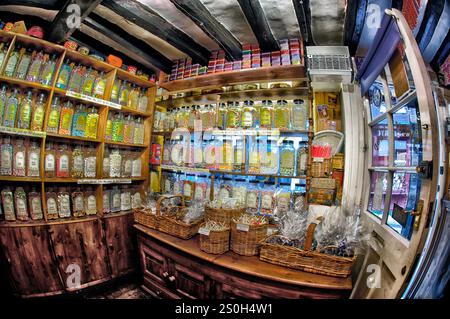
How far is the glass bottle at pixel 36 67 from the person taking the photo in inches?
77.9

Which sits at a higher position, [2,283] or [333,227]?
[333,227]

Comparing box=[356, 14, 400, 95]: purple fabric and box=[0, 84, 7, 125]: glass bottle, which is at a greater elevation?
box=[356, 14, 400, 95]: purple fabric

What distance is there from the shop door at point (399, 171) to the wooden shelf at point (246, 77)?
71 cm

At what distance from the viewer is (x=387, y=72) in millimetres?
1546

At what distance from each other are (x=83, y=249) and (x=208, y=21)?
255cm

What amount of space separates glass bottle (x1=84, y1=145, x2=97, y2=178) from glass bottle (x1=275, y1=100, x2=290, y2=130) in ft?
6.75

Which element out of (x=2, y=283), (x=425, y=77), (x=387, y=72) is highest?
(x=387, y=72)

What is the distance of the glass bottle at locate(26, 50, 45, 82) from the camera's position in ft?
6.49

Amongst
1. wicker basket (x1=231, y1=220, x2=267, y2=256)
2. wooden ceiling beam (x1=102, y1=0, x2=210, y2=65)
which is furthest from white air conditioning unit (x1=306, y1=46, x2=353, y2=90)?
wicker basket (x1=231, y1=220, x2=267, y2=256)

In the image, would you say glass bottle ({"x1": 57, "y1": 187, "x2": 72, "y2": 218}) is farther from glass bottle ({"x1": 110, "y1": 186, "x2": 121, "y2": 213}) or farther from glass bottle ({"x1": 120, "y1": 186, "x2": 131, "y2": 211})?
glass bottle ({"x1": 120, "y1": 186, "x2": 131, "y2": 211})

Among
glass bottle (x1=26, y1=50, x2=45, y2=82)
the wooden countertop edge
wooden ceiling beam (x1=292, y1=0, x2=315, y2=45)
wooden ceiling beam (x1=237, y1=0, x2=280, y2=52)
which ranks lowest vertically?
the wooden countertop edge
